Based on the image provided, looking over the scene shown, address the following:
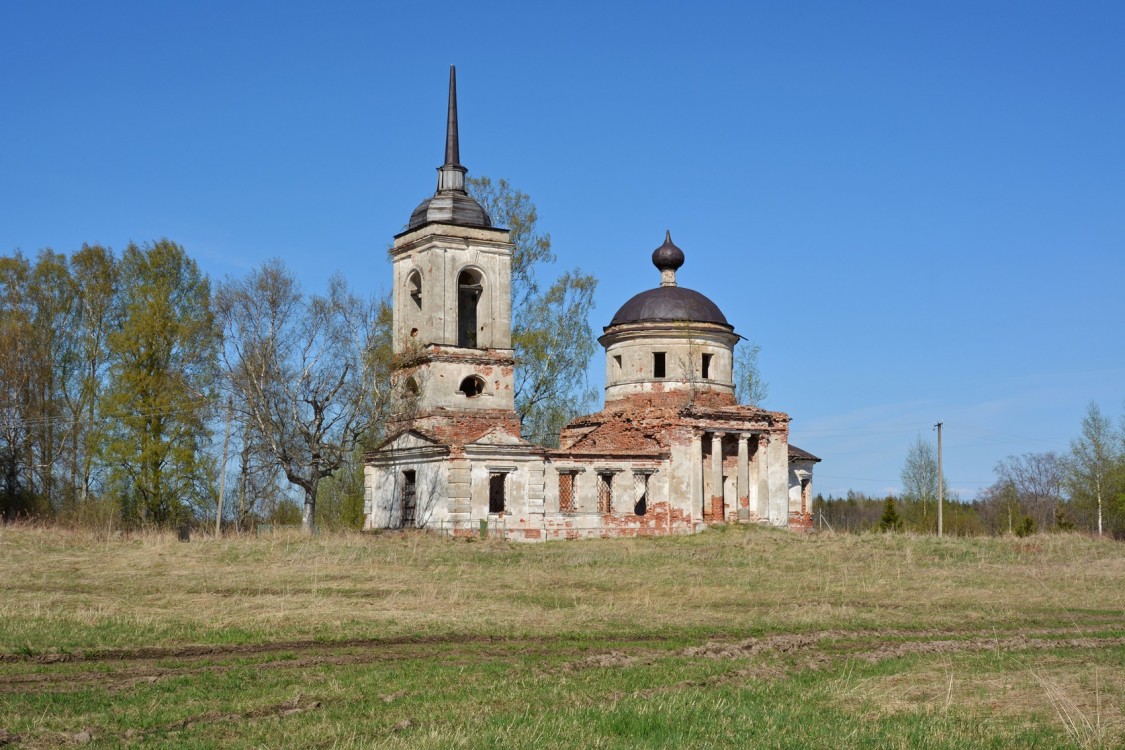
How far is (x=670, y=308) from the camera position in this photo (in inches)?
1751

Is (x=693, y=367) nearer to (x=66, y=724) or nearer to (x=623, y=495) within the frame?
(x=623, y=495)

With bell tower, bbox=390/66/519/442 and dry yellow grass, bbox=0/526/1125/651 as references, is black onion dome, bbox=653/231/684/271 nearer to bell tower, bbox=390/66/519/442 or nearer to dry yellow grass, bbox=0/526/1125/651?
bell tower, bbox=390/66/519/442

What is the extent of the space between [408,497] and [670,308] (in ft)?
39.5

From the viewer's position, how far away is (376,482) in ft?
128

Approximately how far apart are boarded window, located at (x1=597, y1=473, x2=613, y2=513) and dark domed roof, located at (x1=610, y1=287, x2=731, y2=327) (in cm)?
695

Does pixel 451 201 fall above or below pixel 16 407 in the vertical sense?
above

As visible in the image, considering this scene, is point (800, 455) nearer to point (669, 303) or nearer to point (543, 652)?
point (669, 303)

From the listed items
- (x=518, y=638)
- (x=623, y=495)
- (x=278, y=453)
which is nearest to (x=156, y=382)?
(x=278, y=453)

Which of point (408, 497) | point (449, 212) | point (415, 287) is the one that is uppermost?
point (449, 212)

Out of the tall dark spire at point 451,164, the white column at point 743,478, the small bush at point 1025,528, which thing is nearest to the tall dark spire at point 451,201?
the tall dark spire at point 451,164

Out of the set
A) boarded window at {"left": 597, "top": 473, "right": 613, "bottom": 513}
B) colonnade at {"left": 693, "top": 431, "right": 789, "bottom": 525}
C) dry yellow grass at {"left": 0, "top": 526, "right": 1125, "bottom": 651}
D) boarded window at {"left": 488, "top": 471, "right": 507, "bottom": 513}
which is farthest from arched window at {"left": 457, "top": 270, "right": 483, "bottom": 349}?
colonnade at {"left": 693, "top": 431, "right": 789, "bottom": 525}

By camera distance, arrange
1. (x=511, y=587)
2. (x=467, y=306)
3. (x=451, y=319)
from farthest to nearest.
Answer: (x=467, y=306) → (x=451, y=319) → (x=511, y=587)

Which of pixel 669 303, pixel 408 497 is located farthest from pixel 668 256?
pixel 408 497

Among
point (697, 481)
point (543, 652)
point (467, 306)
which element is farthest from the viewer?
point (697, 481)
